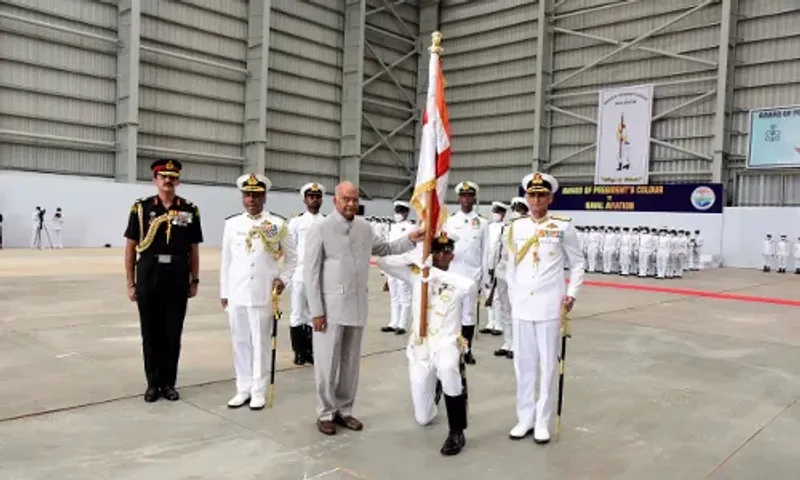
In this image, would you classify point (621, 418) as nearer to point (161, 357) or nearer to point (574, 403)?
point (574, 403)

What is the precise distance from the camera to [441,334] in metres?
4.25

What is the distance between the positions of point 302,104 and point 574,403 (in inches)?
950

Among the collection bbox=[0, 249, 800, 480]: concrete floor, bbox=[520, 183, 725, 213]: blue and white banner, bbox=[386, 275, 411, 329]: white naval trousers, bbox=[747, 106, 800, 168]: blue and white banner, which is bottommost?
bbox=[0, 249, 800, 480]: concrete floor

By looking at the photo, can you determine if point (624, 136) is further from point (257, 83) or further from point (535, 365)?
point (535, 365)

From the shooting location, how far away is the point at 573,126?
27.0m

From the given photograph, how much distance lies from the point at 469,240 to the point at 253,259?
2.89m

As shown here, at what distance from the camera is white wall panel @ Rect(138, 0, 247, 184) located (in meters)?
23.2

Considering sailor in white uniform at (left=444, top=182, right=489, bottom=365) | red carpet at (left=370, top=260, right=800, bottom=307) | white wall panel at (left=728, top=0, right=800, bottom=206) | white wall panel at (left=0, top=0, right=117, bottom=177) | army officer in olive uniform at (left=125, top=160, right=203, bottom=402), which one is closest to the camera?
army officer in olive uniform at (left=125, top=160, right=203, bottom=402)

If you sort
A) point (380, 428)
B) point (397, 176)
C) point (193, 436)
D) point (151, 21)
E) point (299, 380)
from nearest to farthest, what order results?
1. point (193, 436)
2. point (380, 428)
3. point (299, 380)
4. point (151, 21)
5. point (397, 176)

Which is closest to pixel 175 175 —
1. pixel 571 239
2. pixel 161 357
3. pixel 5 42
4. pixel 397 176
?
pixel 161 357

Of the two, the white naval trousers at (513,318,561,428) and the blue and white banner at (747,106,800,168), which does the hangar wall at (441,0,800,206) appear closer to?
the blue and white banner at (747,106,800,168)

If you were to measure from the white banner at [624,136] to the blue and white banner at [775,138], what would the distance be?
3.65 metres

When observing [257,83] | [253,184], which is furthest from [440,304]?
[257,83]

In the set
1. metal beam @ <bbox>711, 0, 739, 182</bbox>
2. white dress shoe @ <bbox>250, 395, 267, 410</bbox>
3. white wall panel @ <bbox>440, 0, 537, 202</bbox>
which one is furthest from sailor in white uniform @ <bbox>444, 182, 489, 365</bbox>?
white wall panel @ <bbox>440, 0, 537, 202</bbox>
